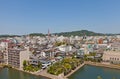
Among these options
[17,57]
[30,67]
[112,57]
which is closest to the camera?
[30,67]

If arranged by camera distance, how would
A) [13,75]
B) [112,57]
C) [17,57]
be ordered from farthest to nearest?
[112,57] → [17,57] → [13,75]

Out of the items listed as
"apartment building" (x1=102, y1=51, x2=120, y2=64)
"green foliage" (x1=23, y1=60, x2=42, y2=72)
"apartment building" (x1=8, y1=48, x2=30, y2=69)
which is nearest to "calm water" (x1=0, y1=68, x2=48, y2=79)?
"green foliage" (x1=23, y1=60, x2=42, y2=72)

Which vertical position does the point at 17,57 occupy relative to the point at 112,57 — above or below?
above

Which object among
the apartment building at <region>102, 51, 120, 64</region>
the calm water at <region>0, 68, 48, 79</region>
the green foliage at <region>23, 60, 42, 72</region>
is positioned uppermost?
the apartment building at <region>102, 51, 120, 64</region>

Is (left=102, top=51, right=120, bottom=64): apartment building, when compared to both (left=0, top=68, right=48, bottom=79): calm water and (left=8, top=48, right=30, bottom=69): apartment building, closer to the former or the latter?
(left=8, top=48, right=30, bottom=69): apartment building

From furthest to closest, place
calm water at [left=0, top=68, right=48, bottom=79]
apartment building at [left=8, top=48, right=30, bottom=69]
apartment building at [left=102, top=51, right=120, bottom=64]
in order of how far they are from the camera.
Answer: apartment building at [left=102, top=51, right=120, bottom=64] → apartment building at [left=8, top=48, right=30, bottom=69] → calm water at [left=0, top=68, right=48, bottom=79]

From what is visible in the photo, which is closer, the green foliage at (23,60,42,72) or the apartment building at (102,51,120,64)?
the green foliage at (23,60,42,72)

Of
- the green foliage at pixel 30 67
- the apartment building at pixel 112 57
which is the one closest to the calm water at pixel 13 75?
the green foliage at pixel 30 67

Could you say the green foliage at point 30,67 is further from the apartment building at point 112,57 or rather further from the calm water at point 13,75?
the apartment building at point 112,57

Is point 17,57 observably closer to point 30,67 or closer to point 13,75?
point 30,67

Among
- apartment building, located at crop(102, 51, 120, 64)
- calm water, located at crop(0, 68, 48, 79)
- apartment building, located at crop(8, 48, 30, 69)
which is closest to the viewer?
calm water, located at crop(0, 68, 48, 79)

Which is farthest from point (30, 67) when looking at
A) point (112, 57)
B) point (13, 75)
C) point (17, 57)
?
point (112, 57)
